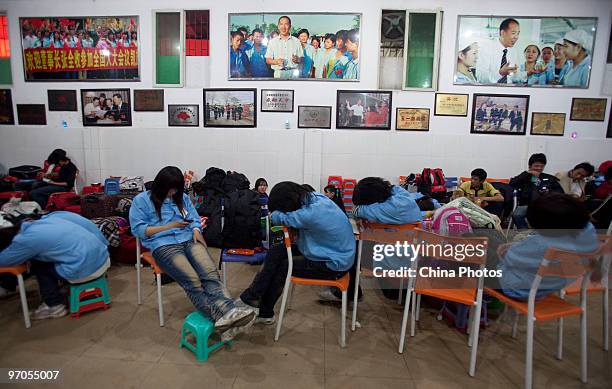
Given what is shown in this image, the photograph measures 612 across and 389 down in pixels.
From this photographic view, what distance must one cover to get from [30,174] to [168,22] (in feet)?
10.8

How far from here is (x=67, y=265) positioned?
2.55 metres

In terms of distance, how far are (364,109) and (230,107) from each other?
2151 mm

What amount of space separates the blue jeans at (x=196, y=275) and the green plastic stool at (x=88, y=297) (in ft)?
2.19

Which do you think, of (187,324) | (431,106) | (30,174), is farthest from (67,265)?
(431,106)

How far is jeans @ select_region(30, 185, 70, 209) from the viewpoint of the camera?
506 cm

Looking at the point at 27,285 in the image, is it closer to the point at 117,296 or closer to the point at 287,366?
the point at 117,296

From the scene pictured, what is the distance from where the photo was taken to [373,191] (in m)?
2.62

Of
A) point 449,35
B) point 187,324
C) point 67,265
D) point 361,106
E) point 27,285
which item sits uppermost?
point 449,35

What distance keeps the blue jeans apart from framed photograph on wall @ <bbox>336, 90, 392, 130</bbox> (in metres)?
3.61

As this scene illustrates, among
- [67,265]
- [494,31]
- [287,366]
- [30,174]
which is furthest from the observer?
[30,174]

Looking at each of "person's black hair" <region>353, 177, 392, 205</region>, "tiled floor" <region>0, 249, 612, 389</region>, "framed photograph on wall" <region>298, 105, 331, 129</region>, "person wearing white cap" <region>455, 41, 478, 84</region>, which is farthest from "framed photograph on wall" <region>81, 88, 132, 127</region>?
"person wearing white cap" <region>455, 41, 478, 84</region>

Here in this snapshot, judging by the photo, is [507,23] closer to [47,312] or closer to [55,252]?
[55,252]

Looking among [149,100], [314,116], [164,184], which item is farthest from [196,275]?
[149,100]

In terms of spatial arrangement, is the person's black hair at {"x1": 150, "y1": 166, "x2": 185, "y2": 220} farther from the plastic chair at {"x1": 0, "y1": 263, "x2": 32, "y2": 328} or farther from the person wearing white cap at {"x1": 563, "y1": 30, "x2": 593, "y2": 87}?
the person wearing white cap at {"x1": 563, "y1": 30, "x2": 593, "y2": 87}
